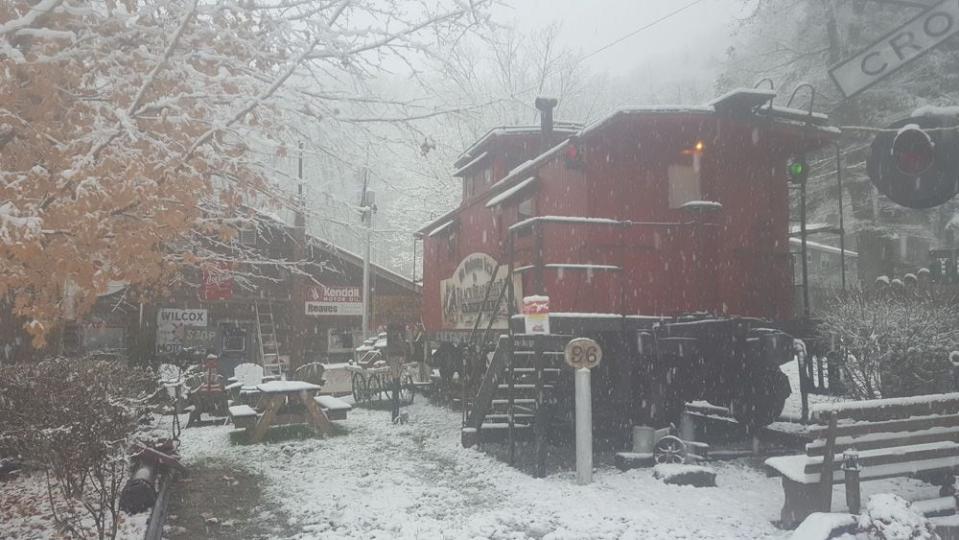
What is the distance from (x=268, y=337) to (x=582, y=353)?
606 inches

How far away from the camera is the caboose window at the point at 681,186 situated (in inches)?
343

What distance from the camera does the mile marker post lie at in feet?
22.4

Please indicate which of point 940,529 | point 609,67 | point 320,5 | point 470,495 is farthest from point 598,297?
point 609,67

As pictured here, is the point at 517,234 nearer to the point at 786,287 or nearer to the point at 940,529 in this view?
the point at 786,287

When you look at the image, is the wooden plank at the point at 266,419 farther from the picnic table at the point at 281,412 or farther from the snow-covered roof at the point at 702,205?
the snow-covered roof at the point at 702,205

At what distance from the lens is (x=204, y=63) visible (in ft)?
16.0

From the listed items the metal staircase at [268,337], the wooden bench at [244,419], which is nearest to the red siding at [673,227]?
the wooden bench at [244,419]

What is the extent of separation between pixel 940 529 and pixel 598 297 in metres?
4.38

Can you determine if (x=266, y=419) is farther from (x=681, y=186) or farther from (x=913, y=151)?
(x=913, y=151)

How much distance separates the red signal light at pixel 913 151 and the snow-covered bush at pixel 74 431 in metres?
5.90

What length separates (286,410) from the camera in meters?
10.2

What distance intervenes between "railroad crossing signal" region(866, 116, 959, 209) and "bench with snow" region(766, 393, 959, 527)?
66.6 inches

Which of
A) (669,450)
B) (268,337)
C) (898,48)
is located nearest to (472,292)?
(669,450)

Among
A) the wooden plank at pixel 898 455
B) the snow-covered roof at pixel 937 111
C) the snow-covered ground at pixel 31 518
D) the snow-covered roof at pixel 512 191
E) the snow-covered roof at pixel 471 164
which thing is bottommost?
the snow-covered ground at pixel 31 518
